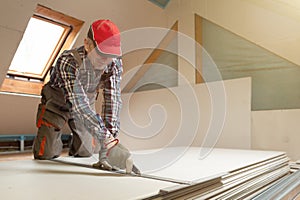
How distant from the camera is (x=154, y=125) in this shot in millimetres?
3496

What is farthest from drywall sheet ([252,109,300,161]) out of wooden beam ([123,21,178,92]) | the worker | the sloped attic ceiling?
the sloped attic ceiling

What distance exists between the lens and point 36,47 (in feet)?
10.0

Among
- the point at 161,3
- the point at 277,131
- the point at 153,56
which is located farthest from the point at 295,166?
the point at 161,3

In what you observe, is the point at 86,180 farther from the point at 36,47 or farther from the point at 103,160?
the point at 36,47

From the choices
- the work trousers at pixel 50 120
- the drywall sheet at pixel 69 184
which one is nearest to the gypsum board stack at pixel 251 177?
the drywall sheet at pixel 69 184

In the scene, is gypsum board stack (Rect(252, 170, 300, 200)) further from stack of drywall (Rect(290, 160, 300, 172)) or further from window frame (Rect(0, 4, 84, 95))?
window frame (Rect(0, 4, 84, 95))

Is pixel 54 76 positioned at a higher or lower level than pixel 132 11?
lower

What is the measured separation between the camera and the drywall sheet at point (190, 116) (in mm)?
2773

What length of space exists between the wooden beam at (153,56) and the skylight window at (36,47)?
117 centimetres

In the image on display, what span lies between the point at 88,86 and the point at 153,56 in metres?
1.98

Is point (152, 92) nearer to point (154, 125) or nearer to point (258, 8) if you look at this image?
point (154, 125)

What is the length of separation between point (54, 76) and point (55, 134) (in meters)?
0.41

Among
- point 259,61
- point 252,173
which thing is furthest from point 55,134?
point 259,61

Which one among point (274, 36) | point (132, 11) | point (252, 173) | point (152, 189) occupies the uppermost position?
point (132, 11)
